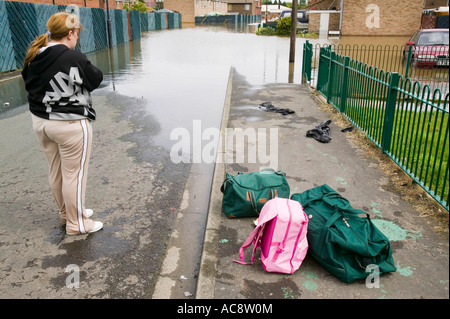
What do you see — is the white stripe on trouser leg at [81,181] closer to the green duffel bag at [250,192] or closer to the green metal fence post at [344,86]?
the green duffel bag at [250,192]

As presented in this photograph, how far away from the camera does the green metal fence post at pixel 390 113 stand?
5625mm

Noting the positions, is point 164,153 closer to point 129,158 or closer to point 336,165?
point 129,158

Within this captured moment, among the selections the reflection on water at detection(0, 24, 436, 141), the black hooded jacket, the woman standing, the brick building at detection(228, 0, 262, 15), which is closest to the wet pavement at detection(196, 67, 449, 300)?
the woman standing

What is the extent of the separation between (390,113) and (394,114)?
2.3 inches

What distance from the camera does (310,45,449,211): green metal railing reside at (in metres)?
4.52

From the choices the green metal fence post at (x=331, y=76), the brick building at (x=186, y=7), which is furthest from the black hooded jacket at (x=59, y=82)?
the brick building at (x=186, y=7)

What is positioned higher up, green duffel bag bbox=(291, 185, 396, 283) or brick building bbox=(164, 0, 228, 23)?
brick building bbox=(164, 0, 228, 23)

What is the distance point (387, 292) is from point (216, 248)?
4.80 feet

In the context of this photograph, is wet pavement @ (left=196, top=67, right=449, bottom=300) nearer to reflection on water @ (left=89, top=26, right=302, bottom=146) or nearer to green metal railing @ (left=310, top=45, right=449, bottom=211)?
green metal railing @ (left=310, top=45, right=449, bottom=211)

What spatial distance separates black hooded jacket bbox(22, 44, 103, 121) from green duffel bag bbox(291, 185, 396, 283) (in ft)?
7.32

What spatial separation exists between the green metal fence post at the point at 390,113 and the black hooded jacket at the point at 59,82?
3.89 metres

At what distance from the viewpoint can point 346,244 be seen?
3.10 meters

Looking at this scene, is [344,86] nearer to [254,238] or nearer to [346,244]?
[254,238]

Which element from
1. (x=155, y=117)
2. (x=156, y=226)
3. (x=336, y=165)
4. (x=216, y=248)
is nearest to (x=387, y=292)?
(x=216, y=248)
